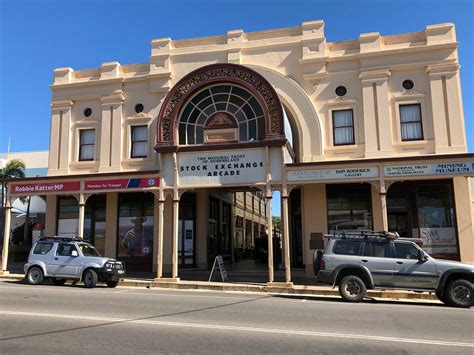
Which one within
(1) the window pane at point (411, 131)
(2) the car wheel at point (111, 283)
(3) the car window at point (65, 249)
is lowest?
(2) the car wheel at point (111, 283)

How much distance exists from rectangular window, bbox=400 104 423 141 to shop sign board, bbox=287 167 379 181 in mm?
3539

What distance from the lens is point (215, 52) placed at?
2141 cm

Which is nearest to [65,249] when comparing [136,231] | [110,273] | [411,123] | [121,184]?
[110,273]

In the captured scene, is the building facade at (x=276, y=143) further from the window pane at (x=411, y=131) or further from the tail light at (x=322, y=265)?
the tail light at (x=322, y=265)

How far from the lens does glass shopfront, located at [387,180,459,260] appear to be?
17750 millimetres

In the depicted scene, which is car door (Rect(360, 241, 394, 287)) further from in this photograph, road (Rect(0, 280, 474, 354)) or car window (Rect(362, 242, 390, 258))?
road (Rect(0, 280, 474, 354))

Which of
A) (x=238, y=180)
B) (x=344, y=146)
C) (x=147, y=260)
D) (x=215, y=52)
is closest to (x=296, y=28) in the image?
(x=215, y=52)

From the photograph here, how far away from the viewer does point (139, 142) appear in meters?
21.8

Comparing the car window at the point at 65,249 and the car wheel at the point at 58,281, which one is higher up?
the car window at the point at 65,249

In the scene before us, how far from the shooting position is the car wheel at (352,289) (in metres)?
12.9

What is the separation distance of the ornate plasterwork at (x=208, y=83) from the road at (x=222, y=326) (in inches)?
317

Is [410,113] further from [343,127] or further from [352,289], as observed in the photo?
[352,289]

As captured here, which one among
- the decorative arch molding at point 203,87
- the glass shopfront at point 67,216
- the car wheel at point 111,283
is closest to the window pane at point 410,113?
the decorative arch molding at point 203,87

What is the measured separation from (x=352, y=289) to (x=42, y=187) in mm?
14664
